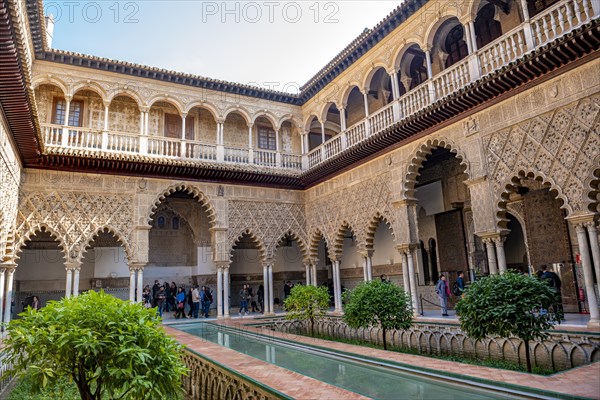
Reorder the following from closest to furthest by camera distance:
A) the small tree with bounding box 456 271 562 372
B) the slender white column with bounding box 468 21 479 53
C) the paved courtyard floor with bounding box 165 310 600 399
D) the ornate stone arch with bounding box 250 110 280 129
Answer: the paved courtyard floor with bounding box 165 310 600 399
the small tree with bounding box 456 271 562 372
the slender white column with bounding box 468 21 479 53
the ornate stone arch with bounding box 250 110 280 129

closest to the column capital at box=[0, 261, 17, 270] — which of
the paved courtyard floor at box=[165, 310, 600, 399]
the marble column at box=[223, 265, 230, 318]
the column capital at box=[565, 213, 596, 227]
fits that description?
the marble column at box=[223, 265, 230, 318]

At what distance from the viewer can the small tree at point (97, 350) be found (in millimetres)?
3168

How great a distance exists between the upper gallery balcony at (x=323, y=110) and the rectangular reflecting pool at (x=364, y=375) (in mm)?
6277

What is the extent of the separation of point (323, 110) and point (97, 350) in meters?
12.8

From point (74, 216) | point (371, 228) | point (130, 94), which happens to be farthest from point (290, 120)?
point (74, 216)

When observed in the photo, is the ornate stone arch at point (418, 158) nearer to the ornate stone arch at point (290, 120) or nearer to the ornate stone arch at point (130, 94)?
the ornate stone arch at point (290, 120)

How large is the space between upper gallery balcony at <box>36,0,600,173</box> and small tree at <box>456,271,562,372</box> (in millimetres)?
4407

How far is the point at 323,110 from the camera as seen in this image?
1506 centimetres

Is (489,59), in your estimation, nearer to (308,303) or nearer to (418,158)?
(418,158)

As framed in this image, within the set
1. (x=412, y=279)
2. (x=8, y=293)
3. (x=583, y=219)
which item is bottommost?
(x=412, y=279)

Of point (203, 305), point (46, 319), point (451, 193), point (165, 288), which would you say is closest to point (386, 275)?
point (451, 193)

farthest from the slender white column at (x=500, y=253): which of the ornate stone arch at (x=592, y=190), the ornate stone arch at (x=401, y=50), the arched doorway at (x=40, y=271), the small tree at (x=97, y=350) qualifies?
the arched doorway at (x=40, y=271)

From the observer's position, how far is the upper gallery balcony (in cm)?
875

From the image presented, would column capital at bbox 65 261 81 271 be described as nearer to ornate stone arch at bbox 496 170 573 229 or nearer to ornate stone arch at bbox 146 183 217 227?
ornate stone arch at bbox 146 183 217 227
